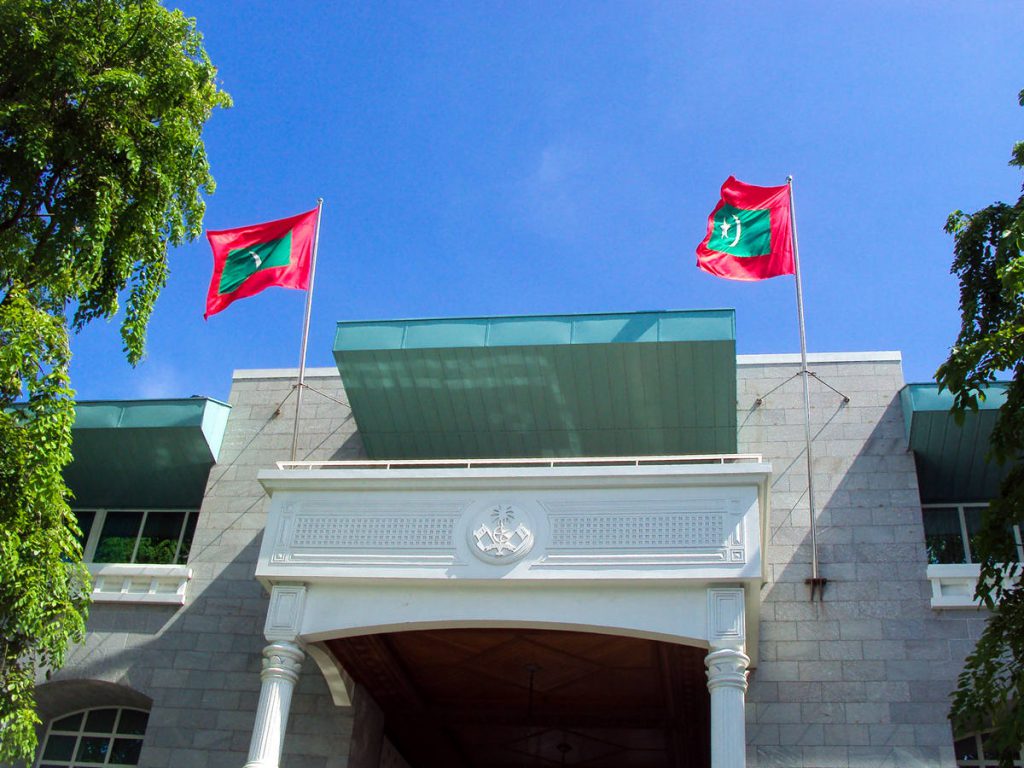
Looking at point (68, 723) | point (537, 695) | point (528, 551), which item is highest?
point (528, 551)

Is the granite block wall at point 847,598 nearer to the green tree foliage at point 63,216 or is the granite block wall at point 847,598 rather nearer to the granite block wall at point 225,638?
the granite block wall at point 225,638

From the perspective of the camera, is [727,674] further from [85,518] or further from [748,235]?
[85,518]

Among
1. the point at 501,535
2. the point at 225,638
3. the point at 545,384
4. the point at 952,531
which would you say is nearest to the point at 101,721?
the point at 225,638

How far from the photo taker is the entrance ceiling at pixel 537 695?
52.3 ft

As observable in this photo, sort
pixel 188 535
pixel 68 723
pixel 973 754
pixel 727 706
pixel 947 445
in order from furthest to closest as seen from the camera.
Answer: pixel 188 535 → pixel 68 723 → pixel 947 445 → pixel 973 754 → pixel 727 706

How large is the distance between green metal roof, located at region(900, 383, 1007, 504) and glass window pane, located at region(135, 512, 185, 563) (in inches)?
488

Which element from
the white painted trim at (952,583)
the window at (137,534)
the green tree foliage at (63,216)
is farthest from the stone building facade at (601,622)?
the green tree foliage at (63,216)

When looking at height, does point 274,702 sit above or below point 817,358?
below

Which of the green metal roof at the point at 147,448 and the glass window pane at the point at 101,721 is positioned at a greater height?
the green metal roof at the point at 147,448

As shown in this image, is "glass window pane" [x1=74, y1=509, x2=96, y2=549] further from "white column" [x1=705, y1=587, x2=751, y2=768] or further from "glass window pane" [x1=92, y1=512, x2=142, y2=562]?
"white column" [x1=705, y1=587, x2=751, y2=768]

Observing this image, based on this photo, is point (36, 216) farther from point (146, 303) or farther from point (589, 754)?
point (589, 754)

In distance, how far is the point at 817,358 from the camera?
18.2 meters

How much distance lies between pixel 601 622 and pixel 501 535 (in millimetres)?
1696

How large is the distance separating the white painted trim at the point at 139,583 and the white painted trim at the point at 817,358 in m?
9.87
